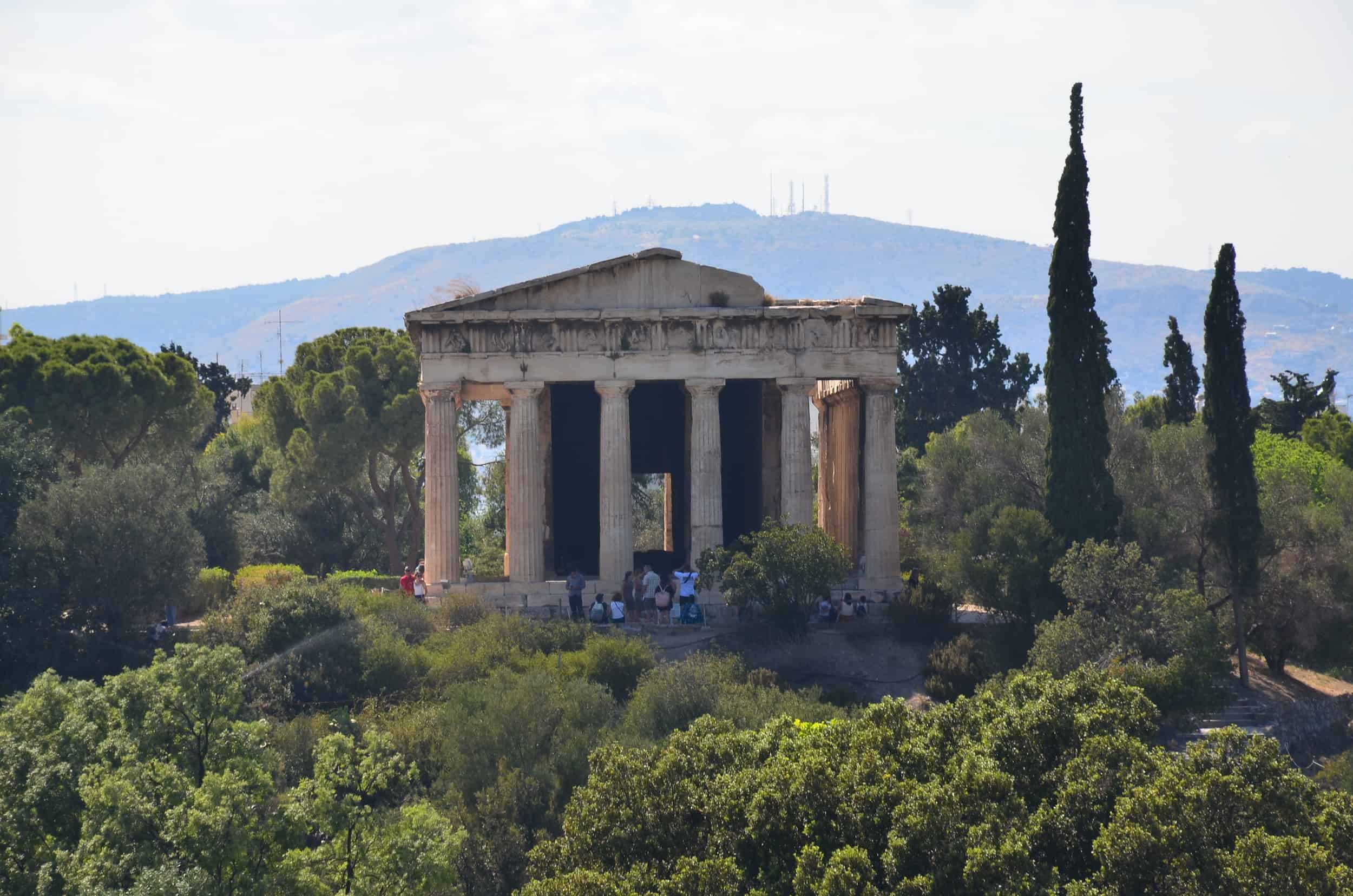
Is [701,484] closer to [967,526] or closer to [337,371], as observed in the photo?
[967,526]

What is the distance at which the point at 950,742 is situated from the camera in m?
20.9

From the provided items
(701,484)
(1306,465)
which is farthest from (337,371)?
(1306,465)

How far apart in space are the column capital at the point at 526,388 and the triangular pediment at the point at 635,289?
1832 millimetres

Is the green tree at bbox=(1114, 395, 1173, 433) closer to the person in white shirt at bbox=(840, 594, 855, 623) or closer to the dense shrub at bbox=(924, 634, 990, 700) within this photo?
the person in white shirt at bbox=(840, 594, 855, 623)

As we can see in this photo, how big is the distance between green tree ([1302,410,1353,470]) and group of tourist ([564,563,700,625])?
20.2m

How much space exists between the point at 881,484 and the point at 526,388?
9.21 metres

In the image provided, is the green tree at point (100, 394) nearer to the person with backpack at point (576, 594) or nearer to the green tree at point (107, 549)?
the green tree at point (107, 549)

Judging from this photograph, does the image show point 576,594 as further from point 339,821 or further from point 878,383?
point 339,821

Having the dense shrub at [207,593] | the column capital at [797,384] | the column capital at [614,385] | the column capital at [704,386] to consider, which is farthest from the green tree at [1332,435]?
the dense shrub at [207,593]

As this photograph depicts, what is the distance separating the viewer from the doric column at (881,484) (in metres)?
41.3

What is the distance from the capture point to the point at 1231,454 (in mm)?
35562

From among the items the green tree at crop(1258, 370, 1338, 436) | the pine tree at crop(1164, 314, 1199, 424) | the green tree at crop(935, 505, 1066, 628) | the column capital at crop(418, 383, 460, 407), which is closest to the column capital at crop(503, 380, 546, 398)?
the column capital at crop(418, 383, 460, 407)

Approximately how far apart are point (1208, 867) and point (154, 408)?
1510 inches

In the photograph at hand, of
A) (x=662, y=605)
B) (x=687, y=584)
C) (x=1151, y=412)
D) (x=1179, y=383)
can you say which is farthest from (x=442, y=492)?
(x=1151, y=412)
